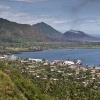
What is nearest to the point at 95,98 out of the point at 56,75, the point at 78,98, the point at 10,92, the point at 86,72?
the point at 78,98

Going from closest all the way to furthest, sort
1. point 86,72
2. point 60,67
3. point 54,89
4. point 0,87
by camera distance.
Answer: point 0,87
point 54,89
point 86,72
point 60,67

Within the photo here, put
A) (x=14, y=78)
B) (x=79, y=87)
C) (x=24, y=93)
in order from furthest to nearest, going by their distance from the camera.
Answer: (x=79, y=87) < (x=14, y=78) < (x=24, y=93)

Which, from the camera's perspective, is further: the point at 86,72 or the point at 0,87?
the point at 86,72

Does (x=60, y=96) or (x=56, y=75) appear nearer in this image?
(x=60, y=96)

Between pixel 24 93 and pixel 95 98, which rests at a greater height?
pixel 24 93

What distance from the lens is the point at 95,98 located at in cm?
4859

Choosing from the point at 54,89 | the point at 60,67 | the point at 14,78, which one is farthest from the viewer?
the point at 60,67

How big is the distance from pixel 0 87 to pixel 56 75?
62477 mm

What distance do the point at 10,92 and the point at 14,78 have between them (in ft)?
27.0

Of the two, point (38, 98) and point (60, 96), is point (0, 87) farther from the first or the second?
point (60, 96)

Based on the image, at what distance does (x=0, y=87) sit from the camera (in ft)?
87.7

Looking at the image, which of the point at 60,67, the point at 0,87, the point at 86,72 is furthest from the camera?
the point at 60,67

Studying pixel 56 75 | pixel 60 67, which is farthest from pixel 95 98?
pixel 60 67

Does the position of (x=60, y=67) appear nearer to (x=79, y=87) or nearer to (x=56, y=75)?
(x=56, y=75)
